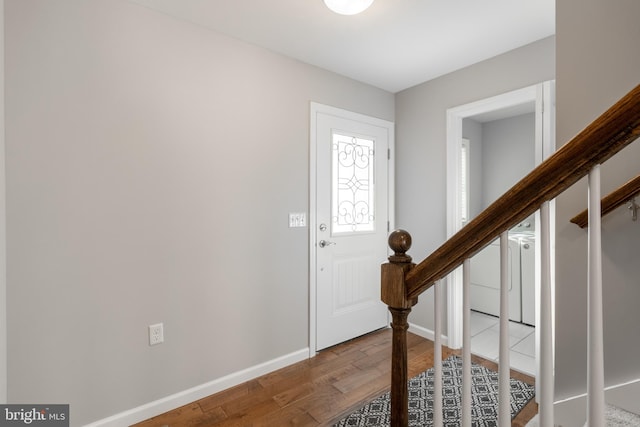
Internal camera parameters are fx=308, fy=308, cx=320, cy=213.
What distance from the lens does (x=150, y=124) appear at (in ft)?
6.03

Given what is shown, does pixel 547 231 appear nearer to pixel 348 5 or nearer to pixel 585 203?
pixel 585 203

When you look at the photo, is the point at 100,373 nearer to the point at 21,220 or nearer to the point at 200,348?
the point at 200,348

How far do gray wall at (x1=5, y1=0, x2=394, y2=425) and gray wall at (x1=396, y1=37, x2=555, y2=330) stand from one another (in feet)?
3.86

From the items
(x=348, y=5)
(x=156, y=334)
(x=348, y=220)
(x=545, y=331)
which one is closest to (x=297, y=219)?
(x=348, y=220)

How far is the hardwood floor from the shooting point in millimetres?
1816

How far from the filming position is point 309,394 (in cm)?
205

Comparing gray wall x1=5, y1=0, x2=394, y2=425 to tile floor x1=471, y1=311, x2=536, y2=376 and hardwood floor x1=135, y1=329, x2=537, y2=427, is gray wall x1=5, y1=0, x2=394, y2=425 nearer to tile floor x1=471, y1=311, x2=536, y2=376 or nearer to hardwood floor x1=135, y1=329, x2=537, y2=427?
hardwood floor x1=135, y1=329, x2=537, y2=427

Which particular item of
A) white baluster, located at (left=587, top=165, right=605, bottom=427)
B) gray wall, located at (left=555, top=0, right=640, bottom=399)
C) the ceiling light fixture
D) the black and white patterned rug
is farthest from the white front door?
white baluster, located at (left=587, top=165, right=605, bottom=427)

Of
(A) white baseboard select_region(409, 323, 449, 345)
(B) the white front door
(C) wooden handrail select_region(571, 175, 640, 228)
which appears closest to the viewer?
(C) wooden handrail select_region(571, 175, 640, 228)

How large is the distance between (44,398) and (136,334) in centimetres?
46

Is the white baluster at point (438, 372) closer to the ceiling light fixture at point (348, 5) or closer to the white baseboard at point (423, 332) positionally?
the ceiling light fixture at point (348, 5)

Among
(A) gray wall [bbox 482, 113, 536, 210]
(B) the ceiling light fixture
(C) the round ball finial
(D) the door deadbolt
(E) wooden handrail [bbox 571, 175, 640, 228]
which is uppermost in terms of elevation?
(B) the ceiling light fixture

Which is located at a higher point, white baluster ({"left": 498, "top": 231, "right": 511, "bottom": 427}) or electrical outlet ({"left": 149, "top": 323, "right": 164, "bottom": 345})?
white baluster ({"left": 498, "top": 231, "right": 511, "bottom": 427})

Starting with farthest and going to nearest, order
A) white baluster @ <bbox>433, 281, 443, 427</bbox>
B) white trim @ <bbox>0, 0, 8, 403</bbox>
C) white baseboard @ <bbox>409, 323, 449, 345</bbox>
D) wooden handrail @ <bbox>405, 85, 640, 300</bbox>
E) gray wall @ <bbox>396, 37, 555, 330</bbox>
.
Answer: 1. white baseboard @ <bbox>409, 323, 449, 345</bbox>
2. gray wall @ <bbox>396, 37, 555, 330</bbox>
3. white trim @ <bbox>0, 0, 8, 403</bbox>
4. white baluster @ <bbox>433, 281, 443, 427</bbox>
5. wooden handrail @ <bbox>405, 85, 640, 300</bbox>
